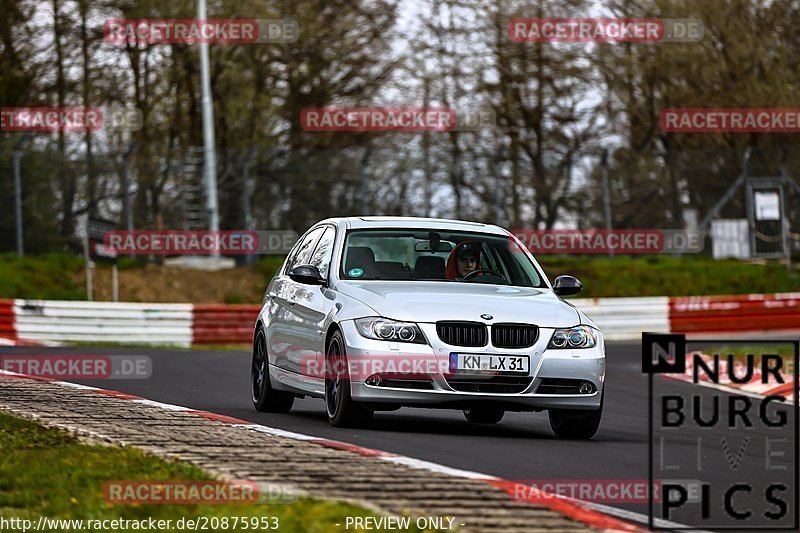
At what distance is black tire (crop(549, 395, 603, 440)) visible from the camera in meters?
11.2

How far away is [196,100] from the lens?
37.2 m

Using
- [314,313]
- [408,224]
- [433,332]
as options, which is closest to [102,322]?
[408,224]

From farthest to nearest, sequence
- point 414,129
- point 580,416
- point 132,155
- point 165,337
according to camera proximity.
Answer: point 414,129, point 132,155, point 165,337, point 580,416

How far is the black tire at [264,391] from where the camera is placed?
41.5 feet

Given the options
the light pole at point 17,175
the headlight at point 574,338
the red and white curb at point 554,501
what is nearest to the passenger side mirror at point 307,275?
the headlight at point 574,338

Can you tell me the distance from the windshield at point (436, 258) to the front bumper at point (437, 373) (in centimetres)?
109

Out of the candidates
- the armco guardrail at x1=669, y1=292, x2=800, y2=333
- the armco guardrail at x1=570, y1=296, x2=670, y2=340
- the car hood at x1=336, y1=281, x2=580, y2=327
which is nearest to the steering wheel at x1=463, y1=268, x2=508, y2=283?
the car hood at x1=336, y1=281, x2=580, y2=327

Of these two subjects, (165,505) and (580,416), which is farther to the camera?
(580,416)

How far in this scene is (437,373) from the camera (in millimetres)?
10523

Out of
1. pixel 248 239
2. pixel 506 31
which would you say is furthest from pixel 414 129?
pixel 248 239

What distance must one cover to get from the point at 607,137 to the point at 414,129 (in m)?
5.21

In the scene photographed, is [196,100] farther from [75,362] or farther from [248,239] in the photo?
[75,362]

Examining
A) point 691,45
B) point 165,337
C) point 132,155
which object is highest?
point 691,45

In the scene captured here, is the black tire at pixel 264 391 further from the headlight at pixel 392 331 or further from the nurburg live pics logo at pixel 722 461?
the nurburg live pics logo at pixel 722 461
